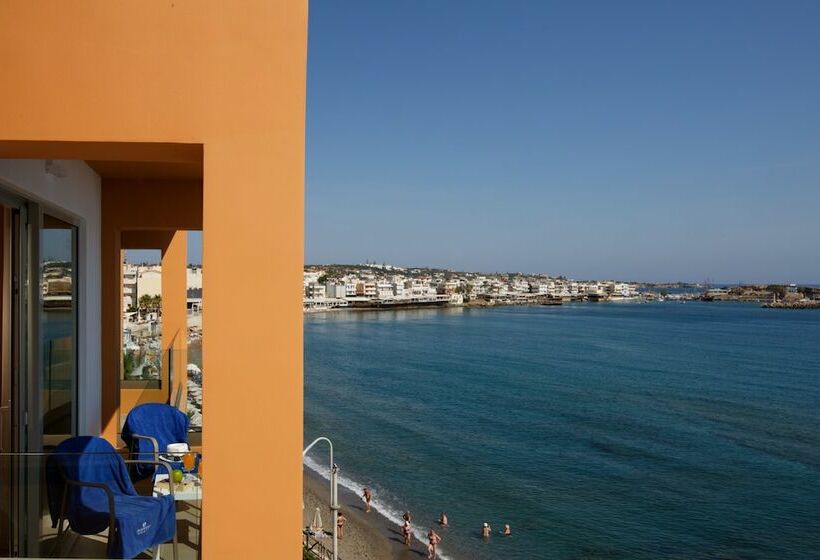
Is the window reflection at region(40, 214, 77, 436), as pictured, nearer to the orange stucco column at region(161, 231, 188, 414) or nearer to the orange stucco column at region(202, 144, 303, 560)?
the orange stucco column at region(202, 144, 303, 560)

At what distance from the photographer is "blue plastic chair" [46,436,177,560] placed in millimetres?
2955

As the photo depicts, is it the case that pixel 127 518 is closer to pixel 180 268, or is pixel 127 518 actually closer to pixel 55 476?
pixel 55 476

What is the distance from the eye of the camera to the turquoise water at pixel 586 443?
18172 millimetres

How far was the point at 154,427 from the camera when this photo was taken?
554 cm

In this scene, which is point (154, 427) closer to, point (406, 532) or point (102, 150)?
point (102, 150)

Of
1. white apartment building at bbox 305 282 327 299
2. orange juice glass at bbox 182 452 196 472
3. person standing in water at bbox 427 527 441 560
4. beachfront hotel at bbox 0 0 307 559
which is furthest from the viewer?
white apartment building at bbox 305 282 327 299

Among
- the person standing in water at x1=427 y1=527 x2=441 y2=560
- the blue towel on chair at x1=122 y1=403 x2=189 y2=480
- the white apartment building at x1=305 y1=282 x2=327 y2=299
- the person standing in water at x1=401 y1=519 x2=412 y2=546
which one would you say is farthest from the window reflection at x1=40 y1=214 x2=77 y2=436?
the white apartment building at x1=305 y1=282 x2=327 y2=299

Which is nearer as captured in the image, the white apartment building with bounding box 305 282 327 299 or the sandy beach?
the sandy beach

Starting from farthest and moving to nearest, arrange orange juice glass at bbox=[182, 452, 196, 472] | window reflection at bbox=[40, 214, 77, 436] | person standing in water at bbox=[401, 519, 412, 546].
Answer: person standing in water at bbox=[401, 519, 412, 546], window reflection at bbox=[40, 214, 77, 436], orange juice glass at bbox=[182, 452, 196, 472]

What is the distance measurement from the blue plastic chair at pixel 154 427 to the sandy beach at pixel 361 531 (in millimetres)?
10361

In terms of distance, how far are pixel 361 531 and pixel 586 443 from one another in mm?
13217

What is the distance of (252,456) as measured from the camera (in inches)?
106

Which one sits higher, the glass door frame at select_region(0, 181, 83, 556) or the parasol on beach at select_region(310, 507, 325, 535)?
the glass door frame at select_region(0, 181, 83, 556)

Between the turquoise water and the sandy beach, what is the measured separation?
95 cm
